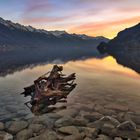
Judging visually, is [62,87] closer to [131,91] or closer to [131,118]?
[131,91]

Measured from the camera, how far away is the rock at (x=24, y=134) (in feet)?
67.9

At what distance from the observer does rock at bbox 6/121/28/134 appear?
22375mm

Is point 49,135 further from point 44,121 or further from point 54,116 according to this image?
point 54,116

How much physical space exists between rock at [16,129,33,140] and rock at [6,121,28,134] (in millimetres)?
869

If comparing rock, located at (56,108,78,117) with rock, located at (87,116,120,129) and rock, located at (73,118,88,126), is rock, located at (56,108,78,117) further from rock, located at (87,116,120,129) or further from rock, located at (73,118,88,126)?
rock, located at (87,116,120,129)

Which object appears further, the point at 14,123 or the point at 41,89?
the point at 41,89

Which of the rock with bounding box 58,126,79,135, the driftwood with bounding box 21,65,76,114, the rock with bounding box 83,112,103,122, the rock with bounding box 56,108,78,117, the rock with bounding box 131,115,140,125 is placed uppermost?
the driftwood with bounding box 21,65,76,114

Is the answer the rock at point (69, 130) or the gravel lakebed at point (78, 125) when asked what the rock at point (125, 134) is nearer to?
the gravel lakebed at point (78, 125)

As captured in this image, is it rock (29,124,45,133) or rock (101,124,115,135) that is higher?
rock (29,124,45,133)

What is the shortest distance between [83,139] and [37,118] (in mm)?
6554

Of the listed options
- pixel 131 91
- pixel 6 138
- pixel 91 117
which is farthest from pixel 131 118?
pixel 131 91

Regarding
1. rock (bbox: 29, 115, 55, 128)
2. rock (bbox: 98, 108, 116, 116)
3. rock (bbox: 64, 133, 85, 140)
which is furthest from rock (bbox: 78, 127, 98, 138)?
rock (bbox: 98, 108, 116, 116)

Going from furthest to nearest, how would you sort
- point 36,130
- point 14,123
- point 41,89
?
point 41,89
point 14,123
point 36,130

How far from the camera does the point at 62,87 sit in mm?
38125
